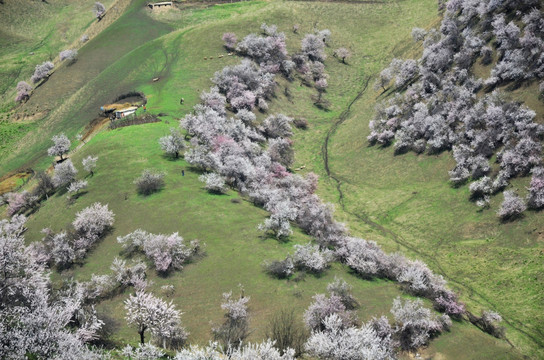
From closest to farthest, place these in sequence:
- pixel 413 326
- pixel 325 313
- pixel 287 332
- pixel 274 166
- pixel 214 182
Answer: 1. pixel 287 332
2. pixel 325 313
3. pixel 413 326
4. pixel 214 182
5. pixel 274 166

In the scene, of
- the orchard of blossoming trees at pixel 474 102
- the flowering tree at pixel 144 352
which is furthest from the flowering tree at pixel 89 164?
the orchard of blossoming trees at pixel 474 102

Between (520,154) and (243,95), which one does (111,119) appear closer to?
(243,95)

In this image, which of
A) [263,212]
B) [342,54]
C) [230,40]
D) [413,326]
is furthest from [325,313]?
[342,54]

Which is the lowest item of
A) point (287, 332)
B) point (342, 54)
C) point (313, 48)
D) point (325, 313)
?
point (287, 332)

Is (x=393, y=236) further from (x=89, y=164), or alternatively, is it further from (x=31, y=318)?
(x=31, y=318)

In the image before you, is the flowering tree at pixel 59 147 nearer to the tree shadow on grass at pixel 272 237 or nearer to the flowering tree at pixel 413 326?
the tree shadow on grass at pixel 272 237

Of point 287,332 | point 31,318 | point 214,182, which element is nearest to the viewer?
point 31,318

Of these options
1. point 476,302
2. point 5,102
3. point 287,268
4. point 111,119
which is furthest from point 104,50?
point 476,302
